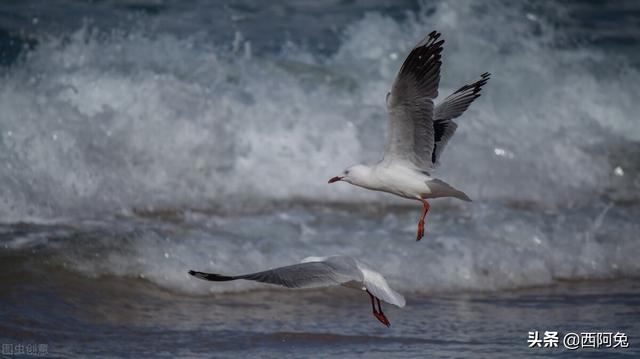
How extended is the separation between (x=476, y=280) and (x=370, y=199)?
2.27 meters

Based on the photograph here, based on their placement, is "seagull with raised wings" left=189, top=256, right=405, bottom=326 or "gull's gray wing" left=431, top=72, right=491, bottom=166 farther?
"gull's gray wing" left=431, top=72, right=491, bottom=166

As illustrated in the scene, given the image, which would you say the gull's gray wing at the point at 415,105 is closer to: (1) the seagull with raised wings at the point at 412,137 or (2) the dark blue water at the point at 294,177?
(1) the seagull with raised wings at the point at 412,137

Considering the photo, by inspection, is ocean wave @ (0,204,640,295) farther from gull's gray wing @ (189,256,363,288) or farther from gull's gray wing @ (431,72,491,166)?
gull's gray wing @ (189,256,363,288)

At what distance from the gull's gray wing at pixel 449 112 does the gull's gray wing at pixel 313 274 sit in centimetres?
136

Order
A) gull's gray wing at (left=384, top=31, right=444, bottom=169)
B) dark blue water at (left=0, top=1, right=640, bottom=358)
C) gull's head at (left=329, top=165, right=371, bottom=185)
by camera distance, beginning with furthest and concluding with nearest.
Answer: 1. dark blue water at (left=0, top=1, right=640, bottom=358)
2. gull's head at (left=329, top=165, right=371, bottom=185)
3. gull's gray wing at (left=384, top=31, right=444, bottom=169)

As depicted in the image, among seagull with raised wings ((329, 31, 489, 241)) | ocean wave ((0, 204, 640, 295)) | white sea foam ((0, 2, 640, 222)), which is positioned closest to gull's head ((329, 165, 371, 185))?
seagull with raised wings ((329, 31, 489, 241))

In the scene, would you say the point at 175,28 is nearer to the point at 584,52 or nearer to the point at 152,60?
the point at 152,60

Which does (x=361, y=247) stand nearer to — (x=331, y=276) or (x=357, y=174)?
(x=357, y=174)

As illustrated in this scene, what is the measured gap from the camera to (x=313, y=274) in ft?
15.7

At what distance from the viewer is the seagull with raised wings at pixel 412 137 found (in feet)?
18.3

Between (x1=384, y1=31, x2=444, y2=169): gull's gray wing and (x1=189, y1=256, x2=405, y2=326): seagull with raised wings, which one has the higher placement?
(x1=384, y1=31, x2=444, y2=169): gull's gray wing

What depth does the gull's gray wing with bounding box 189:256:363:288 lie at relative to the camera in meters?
4.61

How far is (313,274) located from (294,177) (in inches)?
194

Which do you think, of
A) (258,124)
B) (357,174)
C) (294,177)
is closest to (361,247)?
(357,174)
